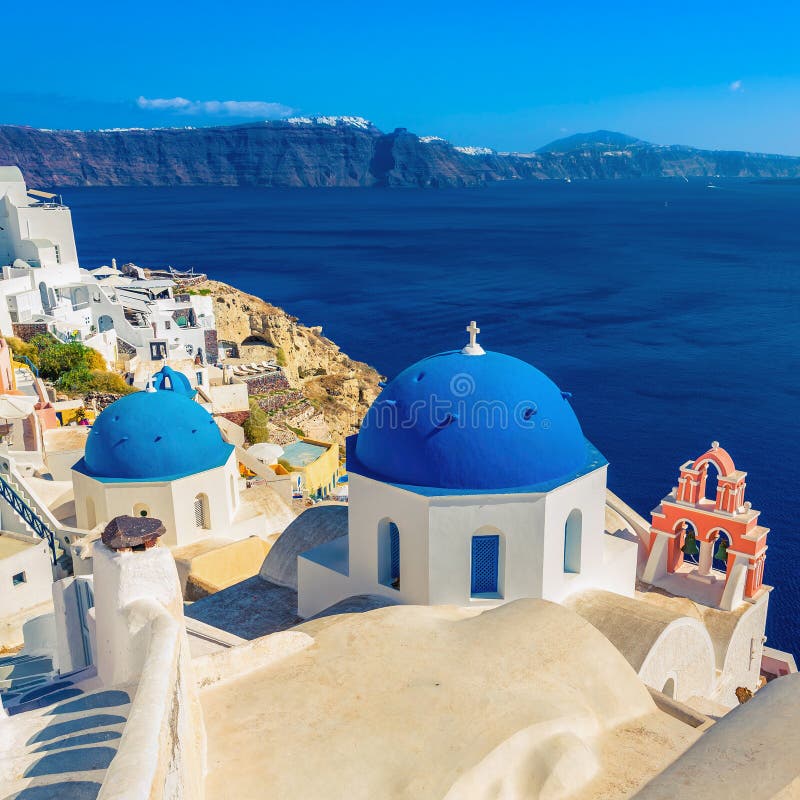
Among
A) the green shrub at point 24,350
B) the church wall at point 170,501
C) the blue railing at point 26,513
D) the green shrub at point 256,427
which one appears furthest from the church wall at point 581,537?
the green shrub at point 24,350

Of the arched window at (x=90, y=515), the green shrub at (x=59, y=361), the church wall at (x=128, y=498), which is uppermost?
the church wall at (x=128, y=498)

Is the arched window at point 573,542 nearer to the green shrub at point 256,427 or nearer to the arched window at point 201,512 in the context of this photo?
the arched window at point 201,512

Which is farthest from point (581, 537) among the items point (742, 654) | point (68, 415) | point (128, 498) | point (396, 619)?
point (68, 415)

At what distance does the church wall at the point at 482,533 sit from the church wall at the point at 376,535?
18cm

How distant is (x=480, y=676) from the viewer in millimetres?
8234

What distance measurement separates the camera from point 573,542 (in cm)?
1202

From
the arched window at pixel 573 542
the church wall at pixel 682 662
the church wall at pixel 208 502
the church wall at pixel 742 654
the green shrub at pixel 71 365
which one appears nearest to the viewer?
the church wall at pixel 682 662

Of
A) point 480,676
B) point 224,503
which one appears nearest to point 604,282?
point 224,503

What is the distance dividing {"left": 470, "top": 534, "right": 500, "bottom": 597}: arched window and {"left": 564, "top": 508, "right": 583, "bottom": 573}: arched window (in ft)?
4.22

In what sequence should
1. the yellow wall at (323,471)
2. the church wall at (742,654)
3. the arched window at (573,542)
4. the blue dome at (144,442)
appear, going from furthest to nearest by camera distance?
the yellow wall at (323,471)
the blue dome at (144,442)
the church wall at (742,654)
the arched window at (573,542)

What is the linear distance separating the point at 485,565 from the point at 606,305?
6033cm

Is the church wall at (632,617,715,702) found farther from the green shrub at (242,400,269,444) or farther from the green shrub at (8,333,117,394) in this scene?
the green shrub at (8,333,117,394)

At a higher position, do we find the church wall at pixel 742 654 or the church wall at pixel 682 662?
the church wall at pixel 682 662

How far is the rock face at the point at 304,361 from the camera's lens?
41375mm
